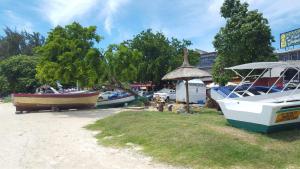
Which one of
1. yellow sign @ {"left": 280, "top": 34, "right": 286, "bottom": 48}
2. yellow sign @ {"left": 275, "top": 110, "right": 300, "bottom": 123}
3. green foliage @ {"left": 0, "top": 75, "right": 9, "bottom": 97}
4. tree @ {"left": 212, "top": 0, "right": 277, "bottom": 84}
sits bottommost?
yellow sign @ {"left": 275, "top": 110, "right": 300, "bottom": 123}

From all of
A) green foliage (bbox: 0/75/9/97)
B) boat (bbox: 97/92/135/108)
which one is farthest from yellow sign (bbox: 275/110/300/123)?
green foliage (bbox: 0/75/9/97)

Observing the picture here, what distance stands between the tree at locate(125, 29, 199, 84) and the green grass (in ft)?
90.7

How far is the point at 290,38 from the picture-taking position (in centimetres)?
4238

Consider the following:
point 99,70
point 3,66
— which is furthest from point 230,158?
point 3,66

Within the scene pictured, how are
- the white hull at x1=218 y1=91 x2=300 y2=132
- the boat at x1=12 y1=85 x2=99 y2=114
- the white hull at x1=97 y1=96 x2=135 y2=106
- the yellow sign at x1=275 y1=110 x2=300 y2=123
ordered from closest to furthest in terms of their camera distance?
the white hull at x1=218 y1=91 x2=300 y2=132, the yellow sign at x1=275 y1=110 x2=300 y2=123, the boat at x1=12 y1=85 x2=99 y2=114, the white hull at x1=97 y1=96 x2=135 y2=106

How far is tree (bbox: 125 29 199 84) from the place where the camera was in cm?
3969

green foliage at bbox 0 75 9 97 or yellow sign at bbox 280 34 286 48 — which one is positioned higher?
yellow sign at bbox 280 34 286 48

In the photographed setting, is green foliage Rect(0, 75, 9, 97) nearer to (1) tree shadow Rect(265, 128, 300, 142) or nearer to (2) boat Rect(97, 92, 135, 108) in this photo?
(2) boat Rect(97, 92, 135, 108)

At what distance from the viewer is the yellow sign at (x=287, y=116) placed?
9.84 m

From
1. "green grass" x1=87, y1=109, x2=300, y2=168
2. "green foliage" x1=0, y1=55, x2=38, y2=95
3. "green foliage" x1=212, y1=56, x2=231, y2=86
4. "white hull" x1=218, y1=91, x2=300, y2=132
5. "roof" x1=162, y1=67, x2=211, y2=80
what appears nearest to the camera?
"green grass" x1=87, y1=109, x2=300, y2=168

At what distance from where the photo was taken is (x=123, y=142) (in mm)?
10914

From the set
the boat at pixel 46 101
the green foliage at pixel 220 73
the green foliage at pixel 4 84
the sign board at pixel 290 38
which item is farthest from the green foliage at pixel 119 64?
the green foliage at pixel 4 84

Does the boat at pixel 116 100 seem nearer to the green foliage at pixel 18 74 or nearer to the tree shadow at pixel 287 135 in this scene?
the tree shadow at pixel 287 135

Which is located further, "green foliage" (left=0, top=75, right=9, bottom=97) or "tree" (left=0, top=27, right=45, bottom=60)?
"tree" (left=0, top=27, right=45, bottom=60)
